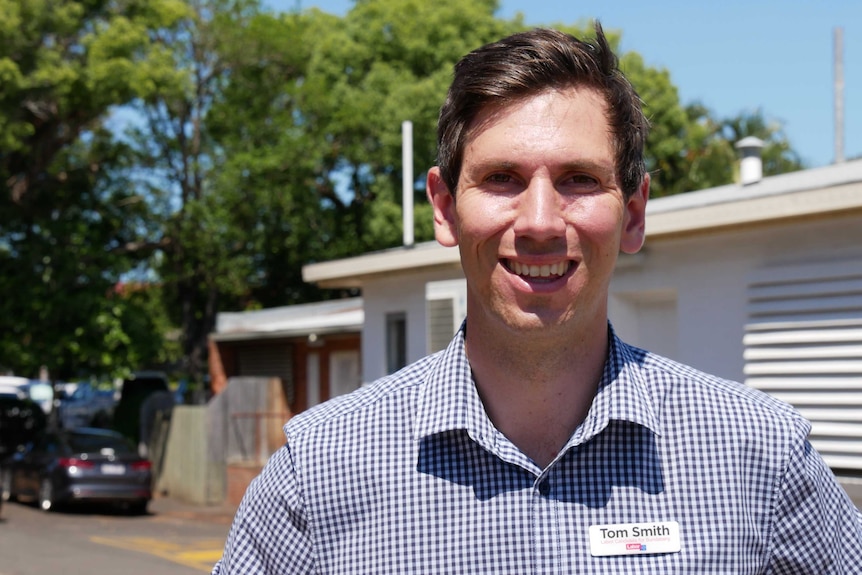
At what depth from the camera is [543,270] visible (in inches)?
82.1

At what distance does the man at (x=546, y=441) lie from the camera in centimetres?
206

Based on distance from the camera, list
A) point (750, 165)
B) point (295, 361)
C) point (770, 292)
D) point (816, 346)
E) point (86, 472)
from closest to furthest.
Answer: point (816, 346) → point (770, 292) → point (750, 165) → point (86, 472) → point (295, 361)

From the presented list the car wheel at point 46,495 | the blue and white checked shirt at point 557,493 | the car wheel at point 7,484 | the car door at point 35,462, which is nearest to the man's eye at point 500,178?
the blue and white checked shirt at point 557,493

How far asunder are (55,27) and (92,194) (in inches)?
194

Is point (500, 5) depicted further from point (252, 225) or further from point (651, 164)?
point (252, 225)

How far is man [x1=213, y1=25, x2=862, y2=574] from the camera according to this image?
206 centimetres

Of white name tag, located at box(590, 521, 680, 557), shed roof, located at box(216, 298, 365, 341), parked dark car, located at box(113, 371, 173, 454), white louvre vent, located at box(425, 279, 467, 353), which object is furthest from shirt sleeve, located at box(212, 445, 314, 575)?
parked dark car, located at box(113, 371, 173, 454)

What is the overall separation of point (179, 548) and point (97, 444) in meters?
6.24

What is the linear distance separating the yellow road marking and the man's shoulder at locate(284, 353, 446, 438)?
1211cm

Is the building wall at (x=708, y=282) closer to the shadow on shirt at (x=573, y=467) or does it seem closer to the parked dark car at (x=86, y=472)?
the shadow on shirt at (x=573, y=467)

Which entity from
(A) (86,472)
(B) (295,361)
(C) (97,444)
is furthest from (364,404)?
(B) (295,361)

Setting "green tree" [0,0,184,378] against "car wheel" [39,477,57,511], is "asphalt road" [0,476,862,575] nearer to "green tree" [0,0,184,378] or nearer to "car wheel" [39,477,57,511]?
"car wheel" [39,477,57,511]

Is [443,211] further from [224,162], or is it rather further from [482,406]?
[224,162]

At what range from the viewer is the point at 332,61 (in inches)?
1312
